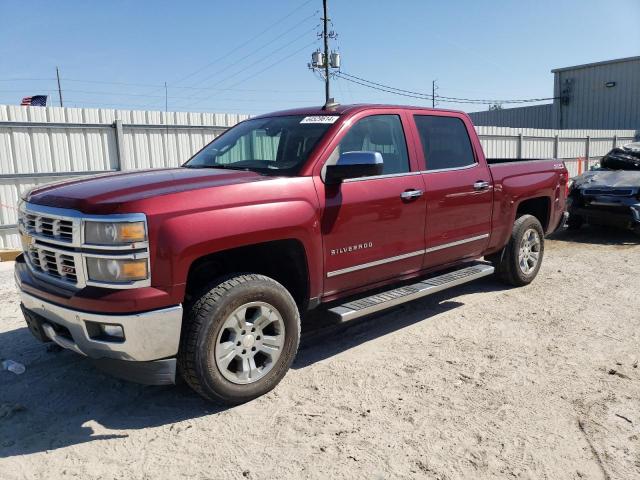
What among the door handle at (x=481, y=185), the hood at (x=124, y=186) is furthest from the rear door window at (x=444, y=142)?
the hood at (x=124, y=186)

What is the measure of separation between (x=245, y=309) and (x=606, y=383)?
2.55 m

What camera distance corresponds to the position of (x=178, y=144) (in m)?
9.85

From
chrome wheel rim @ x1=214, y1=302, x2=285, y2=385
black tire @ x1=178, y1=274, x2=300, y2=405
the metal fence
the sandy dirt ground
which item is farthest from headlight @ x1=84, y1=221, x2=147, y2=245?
the metal fence

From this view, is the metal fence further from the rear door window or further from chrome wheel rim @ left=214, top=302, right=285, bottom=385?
chrome wheel rim @ left=214, top=302, right=285, bottom=385

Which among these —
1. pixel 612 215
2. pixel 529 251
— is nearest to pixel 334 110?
pixel 529 251

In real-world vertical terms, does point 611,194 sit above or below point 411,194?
below

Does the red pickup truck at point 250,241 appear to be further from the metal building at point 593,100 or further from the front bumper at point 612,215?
the metal building at point 593,100

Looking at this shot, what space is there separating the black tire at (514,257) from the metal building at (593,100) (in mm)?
27169

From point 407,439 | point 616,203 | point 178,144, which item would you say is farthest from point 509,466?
point 178,144

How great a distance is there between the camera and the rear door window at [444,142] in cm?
474

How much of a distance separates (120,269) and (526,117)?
116 feet

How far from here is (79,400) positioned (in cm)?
353

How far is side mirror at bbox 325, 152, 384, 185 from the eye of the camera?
3627 millimetres

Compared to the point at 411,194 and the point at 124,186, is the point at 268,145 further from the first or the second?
the point at 124,186
